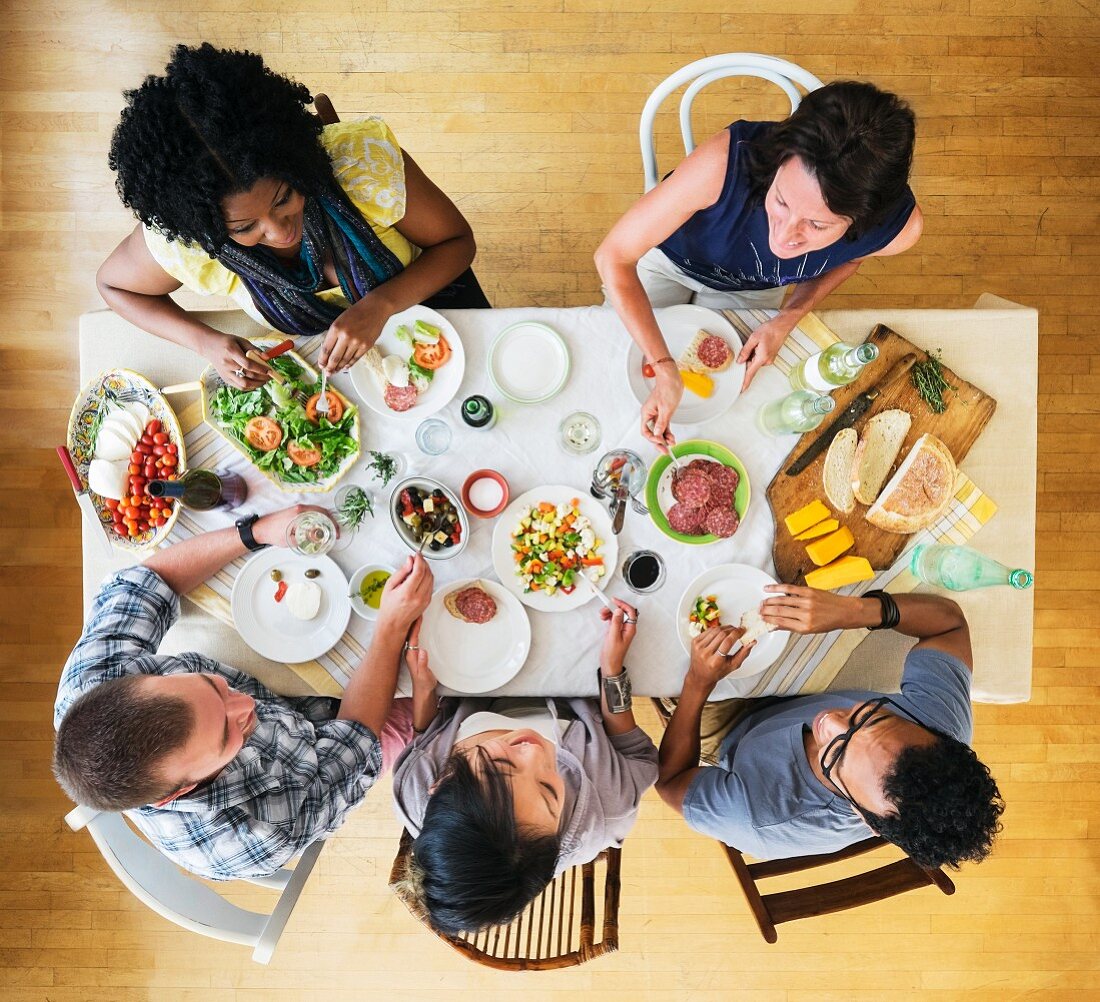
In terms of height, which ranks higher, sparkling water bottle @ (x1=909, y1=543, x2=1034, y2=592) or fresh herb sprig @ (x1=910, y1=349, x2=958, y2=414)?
fresh herb sprig @ (x1=910, y1=349, x2=958, y2=414)

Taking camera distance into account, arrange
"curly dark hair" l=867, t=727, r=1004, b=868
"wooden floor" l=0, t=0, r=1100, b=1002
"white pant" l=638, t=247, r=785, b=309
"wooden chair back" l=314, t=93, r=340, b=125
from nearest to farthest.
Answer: "curly dark hair" l=867, t=727, r=1004, b=868 < "wooden chair back" l=314, t=93, r=340, b=125 < "white pant" l=638, t=247, r=785, b=309 < "wooden floor" l=0, t=0, r=1100, b=1002

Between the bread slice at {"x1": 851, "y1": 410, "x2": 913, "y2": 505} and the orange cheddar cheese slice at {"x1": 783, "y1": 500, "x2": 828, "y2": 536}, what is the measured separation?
0.09 metres

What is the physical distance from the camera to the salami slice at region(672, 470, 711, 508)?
172 cm

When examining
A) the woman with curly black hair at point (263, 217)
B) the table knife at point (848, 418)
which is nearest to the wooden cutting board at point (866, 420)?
the table knife at point (848, 418)

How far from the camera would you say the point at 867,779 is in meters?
A: 1.54

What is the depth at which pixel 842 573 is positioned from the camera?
1.73 metres

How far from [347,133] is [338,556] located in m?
0.93

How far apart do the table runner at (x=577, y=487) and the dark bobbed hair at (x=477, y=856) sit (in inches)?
11.5

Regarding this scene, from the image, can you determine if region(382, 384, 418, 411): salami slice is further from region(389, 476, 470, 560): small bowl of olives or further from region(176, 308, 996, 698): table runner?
region(389, 476, 470, 560): small bowl of olives

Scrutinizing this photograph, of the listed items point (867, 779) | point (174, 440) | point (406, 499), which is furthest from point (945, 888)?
point (174, 440)

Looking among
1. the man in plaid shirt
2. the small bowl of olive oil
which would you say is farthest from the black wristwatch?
the small bowl of olive oil

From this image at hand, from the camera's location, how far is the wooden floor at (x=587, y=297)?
269 cm

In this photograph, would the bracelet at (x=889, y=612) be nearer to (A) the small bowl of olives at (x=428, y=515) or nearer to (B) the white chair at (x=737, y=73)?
(A) the small bowl of olives at (x=428, y=515)

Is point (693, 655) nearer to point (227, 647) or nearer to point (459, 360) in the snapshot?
point (459, 360)
